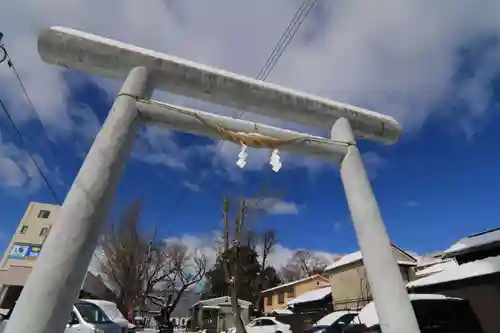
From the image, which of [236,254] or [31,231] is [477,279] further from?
[31,231]

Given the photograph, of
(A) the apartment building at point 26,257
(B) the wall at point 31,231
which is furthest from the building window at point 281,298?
(B) the wall at point 31,231

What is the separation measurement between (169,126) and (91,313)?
852 centimetres

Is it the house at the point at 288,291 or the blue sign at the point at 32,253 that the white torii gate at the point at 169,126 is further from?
the blue sign at the point at 32,253

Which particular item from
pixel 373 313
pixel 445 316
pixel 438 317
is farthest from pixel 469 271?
pixel 373 313

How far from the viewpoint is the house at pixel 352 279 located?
20125 mm

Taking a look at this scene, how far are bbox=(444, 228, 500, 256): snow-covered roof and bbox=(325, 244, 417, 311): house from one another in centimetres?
822

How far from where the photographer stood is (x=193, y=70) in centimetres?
375

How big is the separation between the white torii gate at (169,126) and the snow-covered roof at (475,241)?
8565 millimetres

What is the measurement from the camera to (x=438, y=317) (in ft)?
26.3

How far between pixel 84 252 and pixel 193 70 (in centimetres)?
221

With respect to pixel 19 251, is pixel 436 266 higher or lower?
lower

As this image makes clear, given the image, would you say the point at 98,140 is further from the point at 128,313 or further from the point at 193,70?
the point at 128,313

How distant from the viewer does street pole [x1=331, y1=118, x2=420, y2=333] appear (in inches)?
113

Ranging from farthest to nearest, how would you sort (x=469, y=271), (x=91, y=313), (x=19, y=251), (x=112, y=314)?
1. (x=19, y=251)
2. (x=112, y=314)
3. (x=469, y=271)
4. (x=91, y=313)
